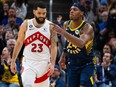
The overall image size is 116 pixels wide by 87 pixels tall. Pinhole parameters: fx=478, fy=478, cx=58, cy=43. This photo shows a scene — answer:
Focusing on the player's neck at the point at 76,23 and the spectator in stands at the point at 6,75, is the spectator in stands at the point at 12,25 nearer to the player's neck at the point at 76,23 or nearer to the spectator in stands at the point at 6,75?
the spectator in stands at the point at 6,75

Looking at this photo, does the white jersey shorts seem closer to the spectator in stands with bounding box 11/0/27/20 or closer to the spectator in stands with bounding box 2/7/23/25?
the spectator in stands with bounding box 2/7/23/25

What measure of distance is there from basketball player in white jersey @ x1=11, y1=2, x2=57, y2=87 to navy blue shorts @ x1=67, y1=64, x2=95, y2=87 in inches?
31.6

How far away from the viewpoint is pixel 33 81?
29.9 ft

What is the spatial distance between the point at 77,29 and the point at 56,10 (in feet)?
22.8

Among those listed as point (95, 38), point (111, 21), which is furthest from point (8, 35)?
point (111, 21)

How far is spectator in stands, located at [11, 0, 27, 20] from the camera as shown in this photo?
15.3 metres

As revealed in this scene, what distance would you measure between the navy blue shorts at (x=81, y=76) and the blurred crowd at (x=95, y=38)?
2.12 metres

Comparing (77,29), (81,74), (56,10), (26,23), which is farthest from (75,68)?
(56,10)

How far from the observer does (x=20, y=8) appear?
15438 millimetres

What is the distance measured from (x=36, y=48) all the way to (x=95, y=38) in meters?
6.00

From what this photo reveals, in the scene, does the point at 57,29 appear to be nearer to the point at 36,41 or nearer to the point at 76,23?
the point at 36,41

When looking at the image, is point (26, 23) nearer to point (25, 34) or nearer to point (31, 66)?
point (25, 34)

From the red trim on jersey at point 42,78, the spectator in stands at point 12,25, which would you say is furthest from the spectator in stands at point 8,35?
the red trim on jersey at point 42,78

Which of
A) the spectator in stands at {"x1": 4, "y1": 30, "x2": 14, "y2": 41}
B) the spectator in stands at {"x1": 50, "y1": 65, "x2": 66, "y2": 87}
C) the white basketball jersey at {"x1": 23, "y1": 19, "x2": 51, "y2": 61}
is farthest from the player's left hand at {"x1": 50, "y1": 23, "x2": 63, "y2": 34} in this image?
the spectator in stands at {"x1": 4, "y1": 30, "x2": 14, "y2": 41}
